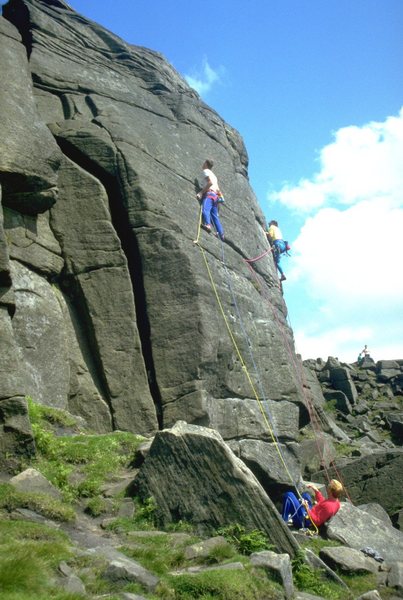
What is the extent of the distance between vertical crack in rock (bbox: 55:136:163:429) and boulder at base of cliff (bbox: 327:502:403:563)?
649 cm

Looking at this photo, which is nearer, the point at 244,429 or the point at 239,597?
the point at 239,597

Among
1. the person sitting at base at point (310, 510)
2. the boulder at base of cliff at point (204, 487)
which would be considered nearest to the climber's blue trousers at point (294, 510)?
the person sitting at base at point (310, 510)

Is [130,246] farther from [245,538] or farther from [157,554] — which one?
[157,554]

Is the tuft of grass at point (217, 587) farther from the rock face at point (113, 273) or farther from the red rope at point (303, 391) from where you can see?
the red rope at point (303, 391)

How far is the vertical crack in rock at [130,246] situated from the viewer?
20.8 m

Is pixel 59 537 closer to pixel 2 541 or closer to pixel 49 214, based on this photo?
pixel 2 541

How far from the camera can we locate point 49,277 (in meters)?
20.8

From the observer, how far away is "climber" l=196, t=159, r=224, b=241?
25.7m

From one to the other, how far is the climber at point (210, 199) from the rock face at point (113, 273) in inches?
20.5

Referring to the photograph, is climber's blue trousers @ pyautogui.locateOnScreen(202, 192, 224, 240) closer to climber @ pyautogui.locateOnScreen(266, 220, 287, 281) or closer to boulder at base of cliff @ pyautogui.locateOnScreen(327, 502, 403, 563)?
climber @ pyautogui.locateOnScreen(266, 220, 287, 281)

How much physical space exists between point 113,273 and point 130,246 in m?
1.55

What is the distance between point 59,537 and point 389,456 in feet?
55.9

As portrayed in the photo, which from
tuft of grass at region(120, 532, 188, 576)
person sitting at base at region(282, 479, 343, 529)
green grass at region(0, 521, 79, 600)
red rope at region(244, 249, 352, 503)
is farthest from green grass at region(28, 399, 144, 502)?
red rope at region(244, 249, 352, 503)

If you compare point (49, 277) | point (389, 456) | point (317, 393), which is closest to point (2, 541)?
point (49, 277)
